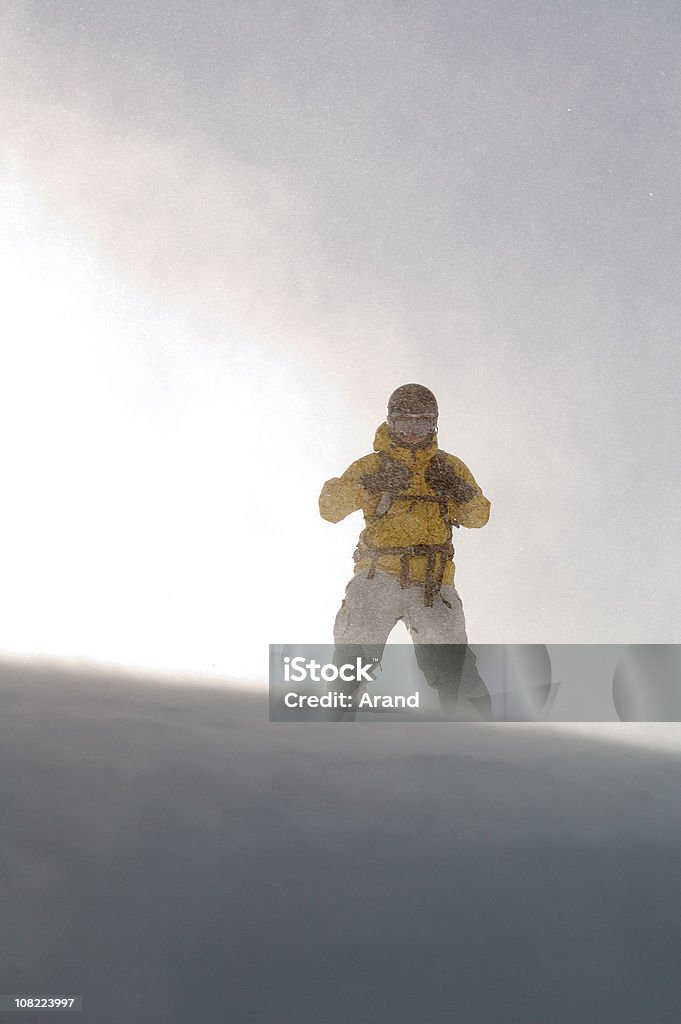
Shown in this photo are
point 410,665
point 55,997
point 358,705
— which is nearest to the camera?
point 55,997

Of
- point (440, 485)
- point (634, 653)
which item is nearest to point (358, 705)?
point (440, 485)

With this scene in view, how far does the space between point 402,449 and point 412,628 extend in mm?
1308

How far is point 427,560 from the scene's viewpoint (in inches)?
196

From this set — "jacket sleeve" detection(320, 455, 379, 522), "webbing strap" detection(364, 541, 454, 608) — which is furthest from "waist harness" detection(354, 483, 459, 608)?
"jacket sleeve" detection(320, 455, 379, 522)

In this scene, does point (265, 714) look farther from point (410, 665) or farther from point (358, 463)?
point (358, 463)

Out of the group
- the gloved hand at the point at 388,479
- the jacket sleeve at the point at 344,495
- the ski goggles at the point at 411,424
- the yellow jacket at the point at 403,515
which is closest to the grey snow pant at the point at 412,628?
the yellow jacket at the point at 403,515

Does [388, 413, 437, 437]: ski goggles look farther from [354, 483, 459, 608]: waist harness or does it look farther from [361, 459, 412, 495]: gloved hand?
[354, 483, 459, 608]: waist harness

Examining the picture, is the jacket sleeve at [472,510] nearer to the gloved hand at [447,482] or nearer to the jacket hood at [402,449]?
the gloved hand at [447,482]

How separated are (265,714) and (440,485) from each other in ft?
6.66

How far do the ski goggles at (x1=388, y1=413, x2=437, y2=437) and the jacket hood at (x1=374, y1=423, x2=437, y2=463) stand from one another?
69mm

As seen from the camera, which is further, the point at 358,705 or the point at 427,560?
the point at 427,560

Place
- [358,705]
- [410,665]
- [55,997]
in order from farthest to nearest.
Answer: [410,665]
[358,705]
[55,997]

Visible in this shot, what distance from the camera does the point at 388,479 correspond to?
5.02 metres

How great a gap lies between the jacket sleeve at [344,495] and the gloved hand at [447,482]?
0.42m
